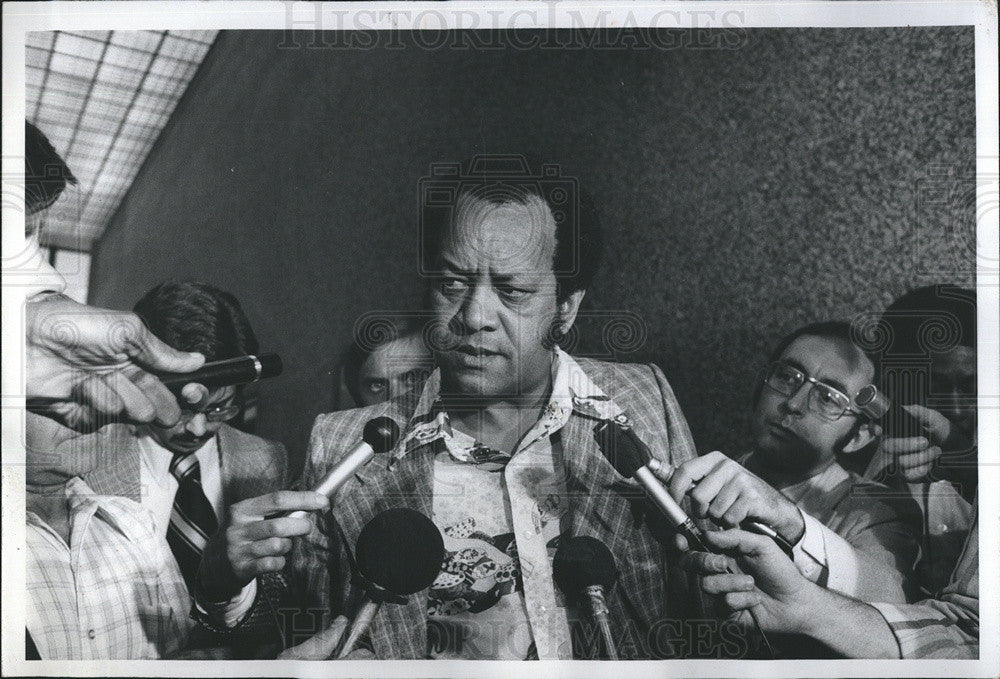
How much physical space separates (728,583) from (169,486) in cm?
173

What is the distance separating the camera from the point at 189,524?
268 centimetres

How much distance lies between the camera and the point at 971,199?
273 cm

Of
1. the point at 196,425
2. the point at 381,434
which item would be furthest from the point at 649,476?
the point at 196,425

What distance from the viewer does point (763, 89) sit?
272cm

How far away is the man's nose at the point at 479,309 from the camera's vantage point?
105 inches

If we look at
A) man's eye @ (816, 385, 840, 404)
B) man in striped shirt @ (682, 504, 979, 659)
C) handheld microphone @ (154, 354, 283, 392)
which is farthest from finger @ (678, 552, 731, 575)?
handheld microphone @ (154, 354, 283, 392)

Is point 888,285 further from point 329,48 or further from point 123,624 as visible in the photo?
point 123,624

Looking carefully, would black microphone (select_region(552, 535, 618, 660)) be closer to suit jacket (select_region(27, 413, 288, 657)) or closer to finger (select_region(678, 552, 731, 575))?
finger (select_region(678, 552, 731, 575))

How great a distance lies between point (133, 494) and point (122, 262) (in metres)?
0.72

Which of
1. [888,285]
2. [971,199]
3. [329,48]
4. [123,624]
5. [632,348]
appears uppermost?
[329,48]

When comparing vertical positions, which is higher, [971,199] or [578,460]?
[971,199]

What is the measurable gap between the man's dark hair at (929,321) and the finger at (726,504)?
2.05ft

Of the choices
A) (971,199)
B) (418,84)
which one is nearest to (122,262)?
(418,84)

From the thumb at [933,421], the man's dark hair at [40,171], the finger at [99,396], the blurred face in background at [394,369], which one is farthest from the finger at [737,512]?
the man's dark hair at [40,171]
